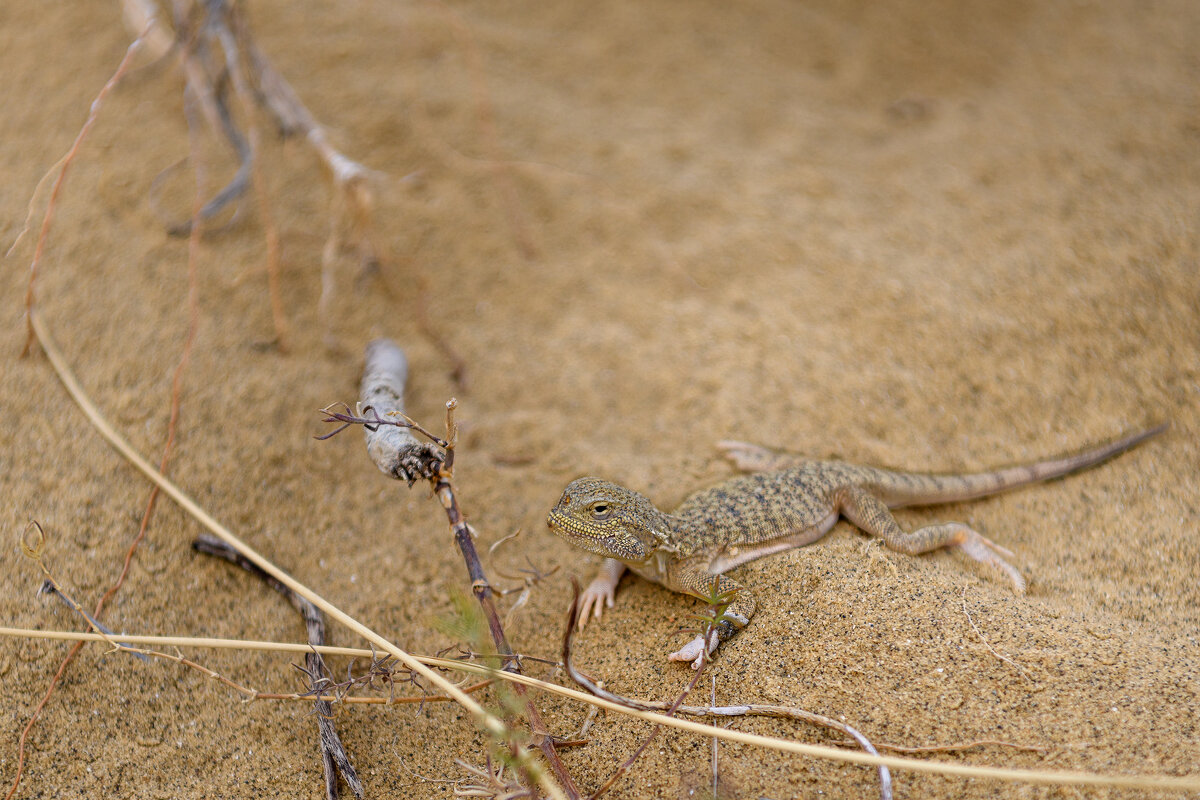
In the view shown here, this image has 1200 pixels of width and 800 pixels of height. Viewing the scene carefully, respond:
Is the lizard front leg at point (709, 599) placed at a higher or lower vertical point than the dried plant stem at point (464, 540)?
lower

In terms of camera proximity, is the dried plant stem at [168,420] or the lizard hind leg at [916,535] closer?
the dried plant stem at [168,420]

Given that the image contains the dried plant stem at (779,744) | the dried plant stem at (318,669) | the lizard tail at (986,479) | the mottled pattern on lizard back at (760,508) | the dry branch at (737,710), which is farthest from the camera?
the lizard tail at (986,479)

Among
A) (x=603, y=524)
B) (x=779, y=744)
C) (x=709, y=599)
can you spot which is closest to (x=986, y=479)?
(x=709, y=599)

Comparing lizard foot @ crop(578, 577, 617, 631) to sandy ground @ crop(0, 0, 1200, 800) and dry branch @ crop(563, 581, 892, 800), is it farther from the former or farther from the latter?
dry branch @ crop(563, 581, 892, 800)

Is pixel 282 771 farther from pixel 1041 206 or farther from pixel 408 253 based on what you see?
pixel 1041 206

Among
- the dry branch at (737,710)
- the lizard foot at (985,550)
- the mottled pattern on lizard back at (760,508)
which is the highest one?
the dry branch at (737,710)

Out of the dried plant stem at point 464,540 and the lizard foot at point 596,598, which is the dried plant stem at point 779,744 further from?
the lizard foot at point 596,598

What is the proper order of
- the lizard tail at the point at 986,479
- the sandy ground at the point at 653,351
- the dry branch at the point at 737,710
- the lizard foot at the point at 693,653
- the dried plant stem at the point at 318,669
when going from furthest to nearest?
the lizard tail at the point at 986,479 → the lizard foot at the point at 693,653 → the sandy ground at the point at 653,351 → the dried plant stem at the point at 318,669 → the dry branch at the point at 737,710

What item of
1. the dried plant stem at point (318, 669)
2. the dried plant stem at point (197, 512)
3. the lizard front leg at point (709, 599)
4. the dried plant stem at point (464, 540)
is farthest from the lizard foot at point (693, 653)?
the dried plant stem at point (318, 669)
